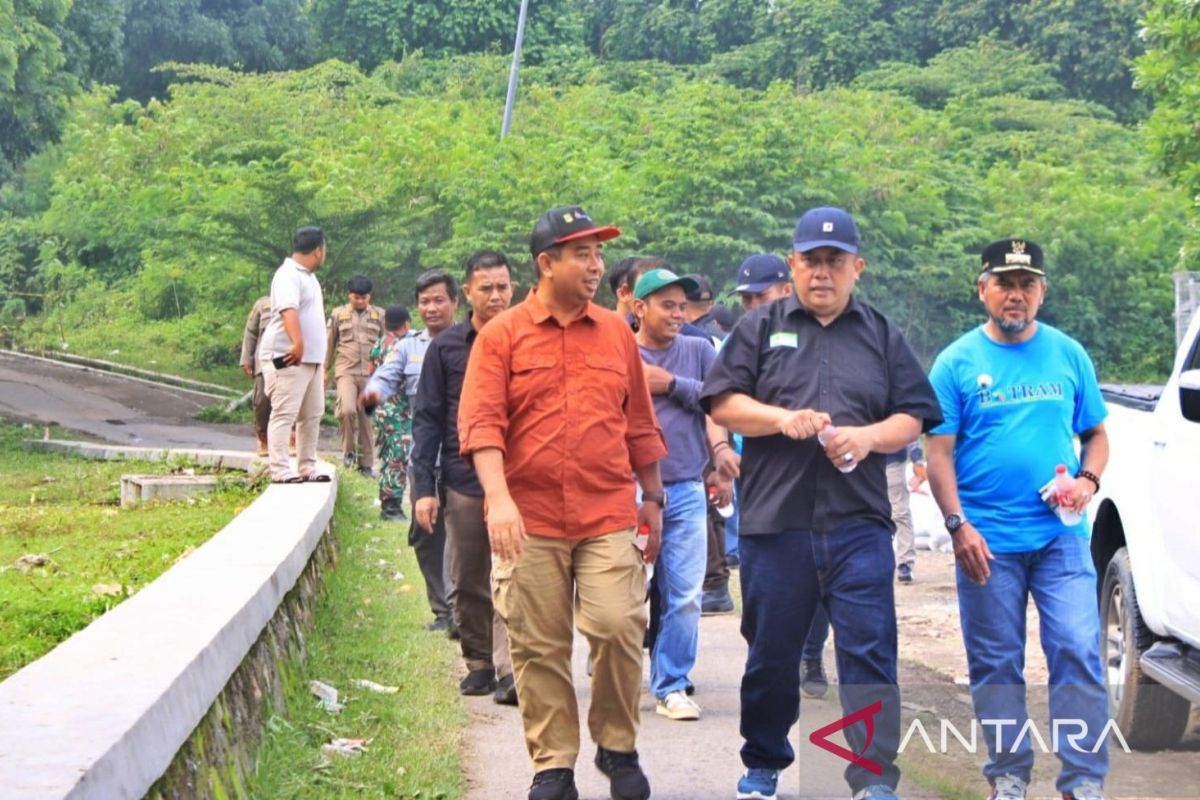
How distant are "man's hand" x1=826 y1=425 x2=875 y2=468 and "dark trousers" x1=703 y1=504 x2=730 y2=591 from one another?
208 inches

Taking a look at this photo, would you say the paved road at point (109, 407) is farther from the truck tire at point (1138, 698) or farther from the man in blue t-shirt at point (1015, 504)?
the man in blue t-shirt at point (1015, 504)

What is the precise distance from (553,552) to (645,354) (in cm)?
218

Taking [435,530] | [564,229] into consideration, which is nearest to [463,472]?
[435,530]

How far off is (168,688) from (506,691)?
3.36 metres

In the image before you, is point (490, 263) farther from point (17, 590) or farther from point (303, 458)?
point (303, 458)

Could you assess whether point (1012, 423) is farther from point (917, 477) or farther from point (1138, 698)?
point (917, 477)

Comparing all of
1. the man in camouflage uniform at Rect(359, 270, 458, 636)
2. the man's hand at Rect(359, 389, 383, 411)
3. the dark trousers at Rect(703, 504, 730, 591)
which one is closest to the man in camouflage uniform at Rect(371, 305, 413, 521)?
the man's hand at Rect(359, 389, 383, 411)

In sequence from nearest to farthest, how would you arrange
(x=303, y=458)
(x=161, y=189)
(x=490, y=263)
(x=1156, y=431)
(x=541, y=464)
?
(x=541, y=464), (x=1156, y=431), (x=490, y=263), (x=303, y=458), (x=161, y=189)

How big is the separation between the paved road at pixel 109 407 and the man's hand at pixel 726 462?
46.8 ft

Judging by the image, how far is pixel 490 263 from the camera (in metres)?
7.86

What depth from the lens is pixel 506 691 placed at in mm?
7598

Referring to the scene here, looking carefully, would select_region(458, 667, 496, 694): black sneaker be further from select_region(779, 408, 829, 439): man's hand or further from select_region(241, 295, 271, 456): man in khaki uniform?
select_region(241, 295, 271, 456): man in khaki uniform

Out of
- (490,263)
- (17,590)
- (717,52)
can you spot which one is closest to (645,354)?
(490,263)

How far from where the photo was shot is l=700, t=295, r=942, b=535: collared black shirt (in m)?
5.61
